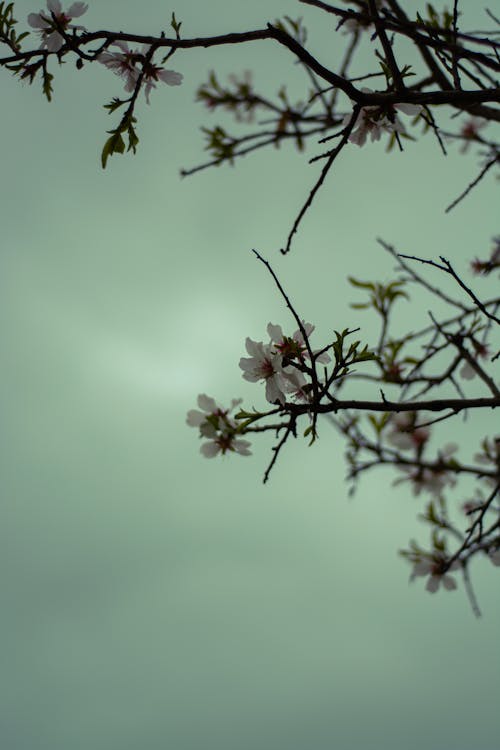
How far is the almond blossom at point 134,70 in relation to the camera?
75.8 inches

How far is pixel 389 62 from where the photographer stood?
64.8 inches

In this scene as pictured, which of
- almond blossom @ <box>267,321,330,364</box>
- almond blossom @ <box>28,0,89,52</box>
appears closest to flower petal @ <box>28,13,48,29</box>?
almond blossom @ <box>28,0,89,52</box>

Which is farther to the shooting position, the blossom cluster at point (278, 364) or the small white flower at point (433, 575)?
the small white flower at point (433, 575)

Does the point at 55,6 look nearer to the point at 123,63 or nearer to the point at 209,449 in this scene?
the point at 123,63

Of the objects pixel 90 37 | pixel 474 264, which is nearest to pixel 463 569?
pixel 474 264

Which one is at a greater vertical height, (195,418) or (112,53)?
(112,53)

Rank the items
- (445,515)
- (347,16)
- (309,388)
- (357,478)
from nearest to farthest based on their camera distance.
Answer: (347,16), (309,388), (357,478), (445,515)

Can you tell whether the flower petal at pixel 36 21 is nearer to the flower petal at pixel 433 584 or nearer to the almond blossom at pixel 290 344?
the almond blossom at pixel 290 344

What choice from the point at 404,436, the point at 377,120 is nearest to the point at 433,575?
the point at 404,436

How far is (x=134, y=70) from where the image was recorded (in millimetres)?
1982

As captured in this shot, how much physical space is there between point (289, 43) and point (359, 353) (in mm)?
877

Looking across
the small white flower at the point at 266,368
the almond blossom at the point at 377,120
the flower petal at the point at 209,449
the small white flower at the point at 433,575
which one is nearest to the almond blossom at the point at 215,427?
the flower petal at the point at 209,449

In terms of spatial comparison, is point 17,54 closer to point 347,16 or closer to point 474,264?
point 347,16

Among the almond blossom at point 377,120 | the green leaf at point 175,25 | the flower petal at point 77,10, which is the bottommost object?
the almond blossom at point 377,120
